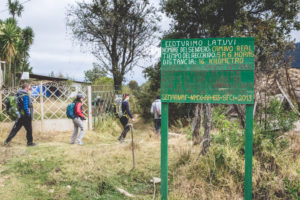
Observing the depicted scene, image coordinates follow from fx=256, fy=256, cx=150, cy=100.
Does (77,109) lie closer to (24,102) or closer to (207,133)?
(24,102)

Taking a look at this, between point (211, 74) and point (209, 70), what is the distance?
6 centimetres

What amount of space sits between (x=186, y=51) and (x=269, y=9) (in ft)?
31.7

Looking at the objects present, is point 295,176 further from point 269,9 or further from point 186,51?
point 269,9

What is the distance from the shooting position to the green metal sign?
10.7 feet

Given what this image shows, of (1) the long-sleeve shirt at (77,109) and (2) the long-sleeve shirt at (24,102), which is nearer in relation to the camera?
(2) the long-sleeve shirt at (24,102)

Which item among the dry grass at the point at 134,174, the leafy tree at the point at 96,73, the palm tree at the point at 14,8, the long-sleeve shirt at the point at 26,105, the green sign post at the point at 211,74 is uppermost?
the palm tree at the point at 14,8

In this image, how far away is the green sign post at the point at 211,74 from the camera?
129 inches

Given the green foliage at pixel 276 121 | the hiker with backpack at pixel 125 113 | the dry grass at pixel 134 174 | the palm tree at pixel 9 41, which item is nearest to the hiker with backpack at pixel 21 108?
the dry grass at pixel 134 174

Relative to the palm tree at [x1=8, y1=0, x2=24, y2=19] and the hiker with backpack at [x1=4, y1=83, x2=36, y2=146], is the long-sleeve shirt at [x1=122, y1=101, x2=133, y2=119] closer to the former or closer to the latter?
the hiker with backpack at [x1=4, y1=83, x2=36, y2=146]

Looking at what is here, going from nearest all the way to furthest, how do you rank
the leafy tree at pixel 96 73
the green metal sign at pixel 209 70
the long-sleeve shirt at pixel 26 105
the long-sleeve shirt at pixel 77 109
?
the green metal sign at pixel 209 70 → the long-sleeve shirt at pixel 26 105 → the long-sleeve shirt at pixel 77 109 → the leafy tree at pixel 96 73

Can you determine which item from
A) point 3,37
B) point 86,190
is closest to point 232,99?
point 86,190

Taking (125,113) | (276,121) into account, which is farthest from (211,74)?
(125,113)

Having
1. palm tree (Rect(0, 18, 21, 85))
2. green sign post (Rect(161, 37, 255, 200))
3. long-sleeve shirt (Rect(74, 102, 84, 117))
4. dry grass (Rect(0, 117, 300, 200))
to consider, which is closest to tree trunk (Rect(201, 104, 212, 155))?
dry grass (Rect(0, 117, 300, 200))

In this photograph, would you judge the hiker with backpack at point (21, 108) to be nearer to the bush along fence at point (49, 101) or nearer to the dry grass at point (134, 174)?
the dry grass at point (134, 174)
